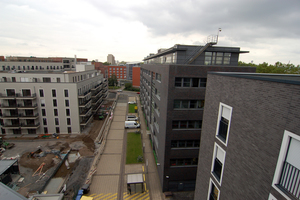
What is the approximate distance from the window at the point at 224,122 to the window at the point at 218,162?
741 mm

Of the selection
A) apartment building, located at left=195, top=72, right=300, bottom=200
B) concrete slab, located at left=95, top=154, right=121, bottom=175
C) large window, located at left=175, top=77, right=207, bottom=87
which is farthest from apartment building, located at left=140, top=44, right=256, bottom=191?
concrete slab, located at left=95, top=154, right=121, bottom=175

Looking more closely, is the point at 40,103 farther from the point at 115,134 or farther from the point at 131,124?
the point at 131,124

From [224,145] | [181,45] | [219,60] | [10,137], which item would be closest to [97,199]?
[224,145]

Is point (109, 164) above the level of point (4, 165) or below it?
below

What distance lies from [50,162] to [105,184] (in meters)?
12.1

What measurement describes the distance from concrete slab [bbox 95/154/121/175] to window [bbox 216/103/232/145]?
1942cm

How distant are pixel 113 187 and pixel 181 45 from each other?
21289 millimetres

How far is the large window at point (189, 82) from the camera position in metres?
17.9

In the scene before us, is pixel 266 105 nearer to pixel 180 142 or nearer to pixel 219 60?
pixel 180 142

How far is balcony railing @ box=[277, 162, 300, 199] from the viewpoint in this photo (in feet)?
17.0

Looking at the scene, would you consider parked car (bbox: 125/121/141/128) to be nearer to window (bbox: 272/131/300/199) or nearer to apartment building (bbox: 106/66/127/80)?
window (bbox: 272/131/300/199)


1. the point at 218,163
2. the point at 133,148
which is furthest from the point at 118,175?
the point at 218,163

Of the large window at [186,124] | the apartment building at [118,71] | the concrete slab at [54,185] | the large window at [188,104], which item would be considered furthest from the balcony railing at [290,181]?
the apartment building at [118,71]

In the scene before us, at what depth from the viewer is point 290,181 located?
5.35 metres
